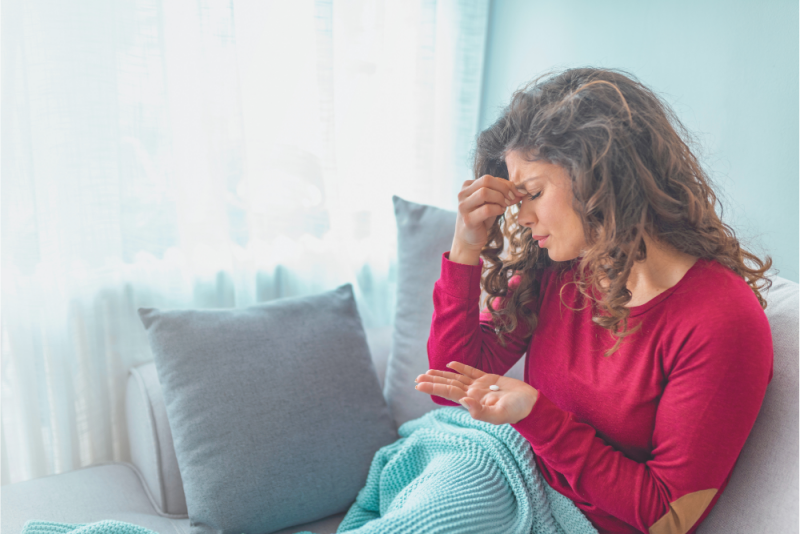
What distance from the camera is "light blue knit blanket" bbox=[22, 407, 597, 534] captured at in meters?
0.85

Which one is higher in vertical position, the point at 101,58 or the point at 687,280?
the point at 101,58

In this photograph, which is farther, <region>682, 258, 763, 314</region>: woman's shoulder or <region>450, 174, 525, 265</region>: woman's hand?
<region>450, 174, 525, 265</region>: woman's hand

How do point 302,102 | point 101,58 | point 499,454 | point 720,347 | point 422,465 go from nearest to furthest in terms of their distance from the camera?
point 720,347
point 499,454
point 422,465
point 101,58
point 302,102

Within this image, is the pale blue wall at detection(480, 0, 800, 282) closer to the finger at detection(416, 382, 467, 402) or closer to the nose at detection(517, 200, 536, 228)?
the nose at detection(517, 200, 536, 228)

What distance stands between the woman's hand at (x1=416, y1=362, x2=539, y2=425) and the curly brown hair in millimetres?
174

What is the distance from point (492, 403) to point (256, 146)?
939 mm

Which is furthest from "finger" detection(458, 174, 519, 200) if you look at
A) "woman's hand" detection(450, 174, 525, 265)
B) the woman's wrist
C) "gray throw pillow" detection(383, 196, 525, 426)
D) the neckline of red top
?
"gray throw pillow" detection(383, 196, 525, 426)

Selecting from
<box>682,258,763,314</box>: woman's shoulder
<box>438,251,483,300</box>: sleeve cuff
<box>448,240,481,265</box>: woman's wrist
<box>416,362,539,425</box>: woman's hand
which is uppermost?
<box>682,258,763,314</box>: woman's shoulder

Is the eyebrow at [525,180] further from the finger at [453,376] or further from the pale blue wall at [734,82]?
the pale blue wall at [734,82]

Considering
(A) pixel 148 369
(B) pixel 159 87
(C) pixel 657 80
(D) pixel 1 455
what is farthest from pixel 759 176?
(D) pixel 1 455

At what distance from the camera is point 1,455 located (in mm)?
1276

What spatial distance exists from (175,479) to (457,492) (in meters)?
0.69

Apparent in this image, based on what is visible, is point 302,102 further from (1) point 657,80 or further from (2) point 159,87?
(1) point 657,80

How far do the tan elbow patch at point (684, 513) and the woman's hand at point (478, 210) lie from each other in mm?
523
